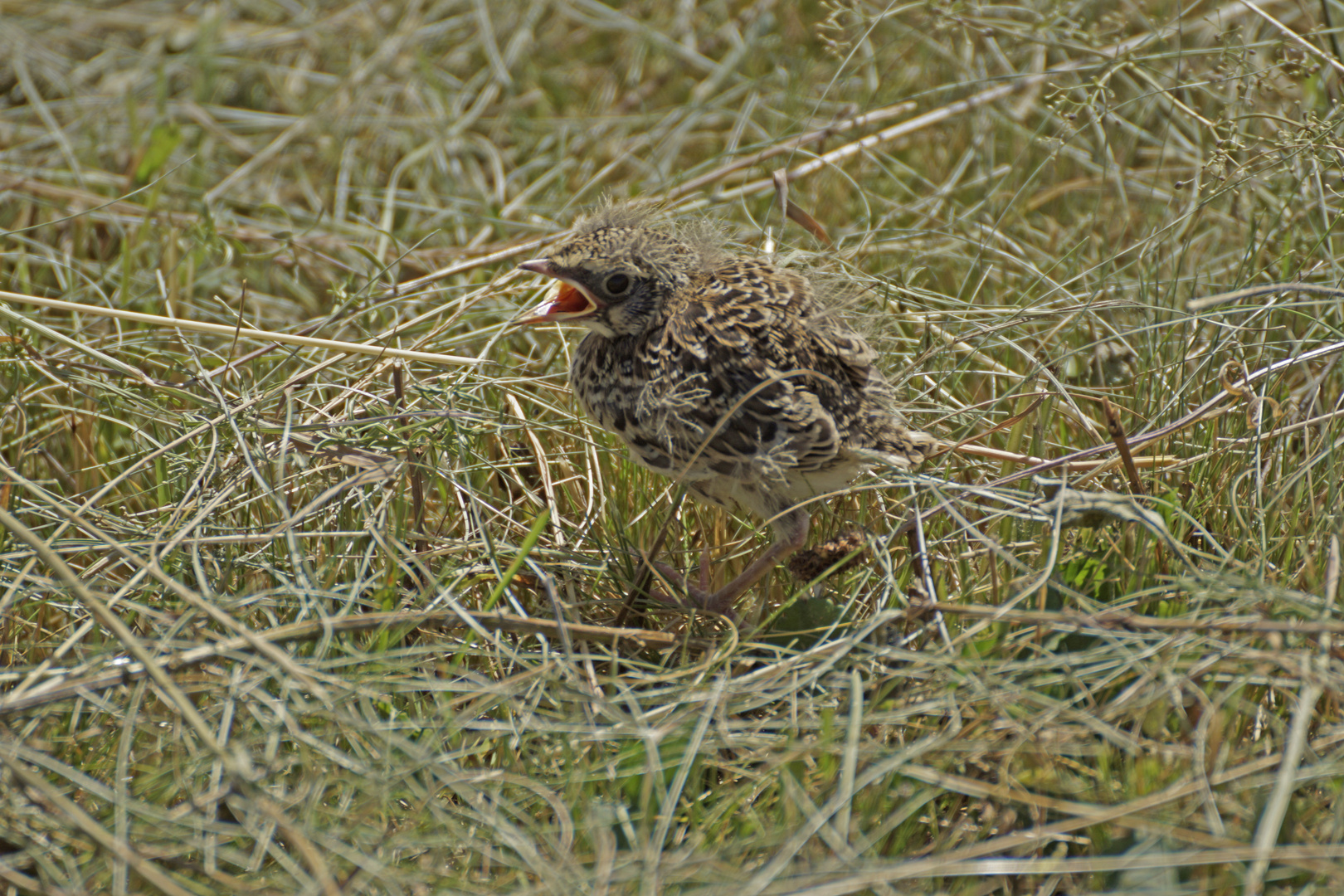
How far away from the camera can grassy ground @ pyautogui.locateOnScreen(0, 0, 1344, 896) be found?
1849mm

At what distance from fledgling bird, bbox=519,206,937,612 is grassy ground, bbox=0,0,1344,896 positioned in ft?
0.57

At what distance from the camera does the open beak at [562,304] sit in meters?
2.62

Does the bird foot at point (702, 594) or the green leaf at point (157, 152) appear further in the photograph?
the green leaf at point (157, 152)

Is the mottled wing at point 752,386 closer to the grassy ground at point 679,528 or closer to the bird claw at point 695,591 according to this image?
the grassy ground at point 679,528

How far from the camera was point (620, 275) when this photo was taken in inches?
101

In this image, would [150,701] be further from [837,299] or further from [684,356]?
[837,299]

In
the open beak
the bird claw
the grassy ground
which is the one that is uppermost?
the open beak

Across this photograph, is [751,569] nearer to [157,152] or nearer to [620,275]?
[620,275]

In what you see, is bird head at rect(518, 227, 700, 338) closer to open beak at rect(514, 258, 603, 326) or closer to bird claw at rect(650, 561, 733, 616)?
open beak at rect(514, 258, 603, 326)

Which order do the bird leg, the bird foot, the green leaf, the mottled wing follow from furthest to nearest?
the green leaf → the bird foot → the bird leg → the mottled wing

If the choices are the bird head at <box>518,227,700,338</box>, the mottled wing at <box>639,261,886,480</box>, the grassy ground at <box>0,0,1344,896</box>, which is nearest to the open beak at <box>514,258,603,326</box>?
the bird head at <box>518,227,700,338</box>

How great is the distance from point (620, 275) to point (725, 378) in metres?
0.38

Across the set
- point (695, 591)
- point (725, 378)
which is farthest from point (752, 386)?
point (695, 591)

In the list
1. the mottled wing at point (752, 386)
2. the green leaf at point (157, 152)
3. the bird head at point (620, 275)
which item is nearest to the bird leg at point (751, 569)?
the mottled wing at point (752, 386)
